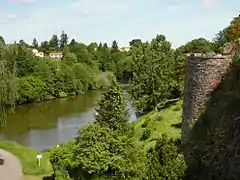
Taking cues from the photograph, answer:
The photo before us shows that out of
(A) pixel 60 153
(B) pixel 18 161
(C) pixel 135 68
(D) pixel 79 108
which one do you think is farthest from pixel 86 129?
(D) pixel 79 108

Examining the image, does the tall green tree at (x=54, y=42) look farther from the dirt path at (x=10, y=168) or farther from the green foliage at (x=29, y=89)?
the dirt path at (x=10, y=168)

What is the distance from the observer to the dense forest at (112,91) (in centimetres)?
1733

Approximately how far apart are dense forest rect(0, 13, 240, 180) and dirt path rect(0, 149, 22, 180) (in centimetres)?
253

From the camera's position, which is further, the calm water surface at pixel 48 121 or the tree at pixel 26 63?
the tree at pixel 26 63

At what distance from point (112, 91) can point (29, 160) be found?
281 inches

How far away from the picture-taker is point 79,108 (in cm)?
5841

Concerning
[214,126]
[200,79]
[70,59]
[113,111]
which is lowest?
[113,111]

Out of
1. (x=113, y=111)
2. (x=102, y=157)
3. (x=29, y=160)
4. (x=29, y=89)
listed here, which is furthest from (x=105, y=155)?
(x=29, y=89)

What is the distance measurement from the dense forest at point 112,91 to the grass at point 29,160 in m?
1.88

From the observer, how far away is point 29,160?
2641cm

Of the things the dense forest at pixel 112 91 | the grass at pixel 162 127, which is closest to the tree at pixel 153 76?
the dense forest at pixel 112 91

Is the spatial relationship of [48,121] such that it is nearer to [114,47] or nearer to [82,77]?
[82,77]

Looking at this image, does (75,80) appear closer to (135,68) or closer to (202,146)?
(135,68)

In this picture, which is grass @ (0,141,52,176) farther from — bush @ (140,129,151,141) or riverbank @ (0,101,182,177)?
bush @ (140,129,151,141)
